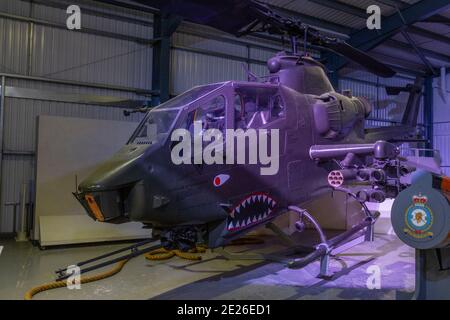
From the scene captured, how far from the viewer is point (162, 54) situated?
9.45m

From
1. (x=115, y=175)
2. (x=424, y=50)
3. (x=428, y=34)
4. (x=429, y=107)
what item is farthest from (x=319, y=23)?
(x=115, y=175)

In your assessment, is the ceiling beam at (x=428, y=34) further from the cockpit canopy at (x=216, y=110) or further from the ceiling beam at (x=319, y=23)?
the cockpit canopy at (x=216, y=110)

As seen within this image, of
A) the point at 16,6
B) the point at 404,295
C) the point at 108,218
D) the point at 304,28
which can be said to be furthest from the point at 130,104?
the point at 404,295

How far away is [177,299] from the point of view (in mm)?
4082

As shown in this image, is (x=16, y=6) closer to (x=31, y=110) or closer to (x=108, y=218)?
(x=31, y=110)

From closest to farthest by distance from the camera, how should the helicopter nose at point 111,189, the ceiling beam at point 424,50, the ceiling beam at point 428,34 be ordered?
the helicopter nose at point 111,189 < the ceiling beam at point 428,34 < the ceiling beam at point 424,50

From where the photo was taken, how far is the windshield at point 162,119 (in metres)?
3.90

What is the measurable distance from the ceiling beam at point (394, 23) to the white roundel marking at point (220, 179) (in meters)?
8.64

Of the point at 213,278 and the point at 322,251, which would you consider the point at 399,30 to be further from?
the point at 213,278

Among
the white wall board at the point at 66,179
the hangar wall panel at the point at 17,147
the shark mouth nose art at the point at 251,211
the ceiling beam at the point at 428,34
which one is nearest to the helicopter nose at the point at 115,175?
the shark mouth nose art at the point at 251,211

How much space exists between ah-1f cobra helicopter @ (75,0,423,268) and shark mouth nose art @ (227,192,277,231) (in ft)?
0.04

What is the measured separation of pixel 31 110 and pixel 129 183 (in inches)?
248

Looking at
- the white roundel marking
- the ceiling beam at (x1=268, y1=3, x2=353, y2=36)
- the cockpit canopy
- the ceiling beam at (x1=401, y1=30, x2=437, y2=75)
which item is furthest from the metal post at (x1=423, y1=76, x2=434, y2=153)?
the white roundel marking

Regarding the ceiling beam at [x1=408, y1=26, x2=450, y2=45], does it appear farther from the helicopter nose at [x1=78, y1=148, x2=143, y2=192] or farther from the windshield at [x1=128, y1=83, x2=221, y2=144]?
the helicopter nose at [x1=78, y1=148, x2=143, y2=192]
